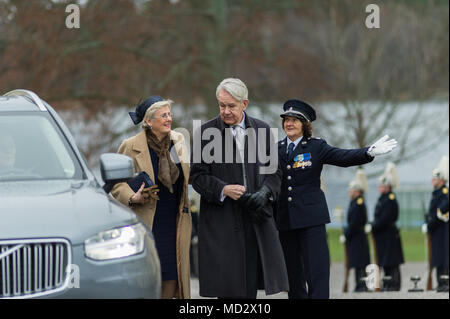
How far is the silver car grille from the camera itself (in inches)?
234

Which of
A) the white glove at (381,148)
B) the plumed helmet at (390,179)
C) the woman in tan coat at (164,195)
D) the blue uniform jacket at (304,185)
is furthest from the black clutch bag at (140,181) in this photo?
the plumed helmet at (390,179)

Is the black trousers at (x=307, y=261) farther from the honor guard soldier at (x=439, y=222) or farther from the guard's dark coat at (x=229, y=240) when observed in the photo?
the honor guard soldier at (x=439, y=222)

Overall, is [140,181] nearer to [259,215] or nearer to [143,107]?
[143,107]

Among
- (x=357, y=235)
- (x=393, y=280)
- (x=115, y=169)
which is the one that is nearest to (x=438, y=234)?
(x=393, y=280)

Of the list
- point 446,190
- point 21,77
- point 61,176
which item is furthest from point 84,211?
point 21,77

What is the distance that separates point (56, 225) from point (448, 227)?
1234 centimetres

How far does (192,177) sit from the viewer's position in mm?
8383

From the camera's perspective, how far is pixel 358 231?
18.9 m

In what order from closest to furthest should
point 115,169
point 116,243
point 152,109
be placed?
point 116,243 → point 115,169 → point 152,109

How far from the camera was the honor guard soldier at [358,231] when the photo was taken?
18.8 m

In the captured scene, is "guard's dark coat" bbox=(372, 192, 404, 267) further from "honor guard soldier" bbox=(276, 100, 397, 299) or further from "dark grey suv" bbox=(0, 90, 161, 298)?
"dark grey suv" bbox=(0, 90, 161, 298)

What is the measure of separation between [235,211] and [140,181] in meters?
0.76

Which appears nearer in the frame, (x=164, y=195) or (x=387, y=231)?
(x=164, y=195)

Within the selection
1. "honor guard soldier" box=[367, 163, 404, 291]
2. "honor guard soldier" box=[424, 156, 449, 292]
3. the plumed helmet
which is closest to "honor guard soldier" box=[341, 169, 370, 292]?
"honor guard soldier" box=[367, 163, 404, 291]
